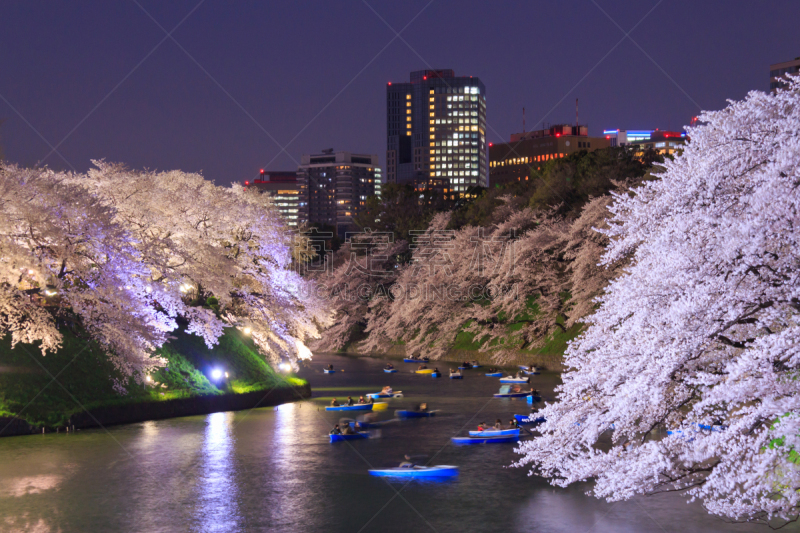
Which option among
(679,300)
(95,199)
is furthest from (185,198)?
(679,300)

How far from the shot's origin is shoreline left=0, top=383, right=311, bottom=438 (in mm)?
29291

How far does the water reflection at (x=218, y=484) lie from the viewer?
18.9m

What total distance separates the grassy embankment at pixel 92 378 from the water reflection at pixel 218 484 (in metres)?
4.91

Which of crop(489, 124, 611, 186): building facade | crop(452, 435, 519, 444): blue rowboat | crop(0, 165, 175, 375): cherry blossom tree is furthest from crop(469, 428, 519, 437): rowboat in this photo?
crop(489, 124, 611, 186): building facade

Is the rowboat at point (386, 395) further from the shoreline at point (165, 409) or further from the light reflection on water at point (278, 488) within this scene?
the light reflection on water at point (278, 488)

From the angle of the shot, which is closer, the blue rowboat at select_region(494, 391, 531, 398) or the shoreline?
the shoreline

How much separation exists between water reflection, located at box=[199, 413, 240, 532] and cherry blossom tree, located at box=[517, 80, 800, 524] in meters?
9.82

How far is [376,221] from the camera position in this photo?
80688mm

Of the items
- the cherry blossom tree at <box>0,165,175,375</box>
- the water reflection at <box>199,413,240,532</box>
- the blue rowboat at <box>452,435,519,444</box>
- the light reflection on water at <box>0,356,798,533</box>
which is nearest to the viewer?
the light reflection on water at <box>0,356,798,533</box>

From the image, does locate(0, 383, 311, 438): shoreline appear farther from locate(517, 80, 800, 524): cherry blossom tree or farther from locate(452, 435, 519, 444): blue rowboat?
locate(517, 80, 800, 524): cherry blossom tree

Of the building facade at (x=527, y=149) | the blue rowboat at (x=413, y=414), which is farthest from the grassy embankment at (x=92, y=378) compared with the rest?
the building facade at (x=527, y=149)

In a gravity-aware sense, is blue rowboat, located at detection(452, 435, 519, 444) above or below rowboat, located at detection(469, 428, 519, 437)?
below

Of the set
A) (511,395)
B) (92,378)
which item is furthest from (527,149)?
(92,378)

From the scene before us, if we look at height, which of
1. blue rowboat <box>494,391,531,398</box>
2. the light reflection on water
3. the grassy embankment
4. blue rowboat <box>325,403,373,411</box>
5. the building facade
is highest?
the building facade
